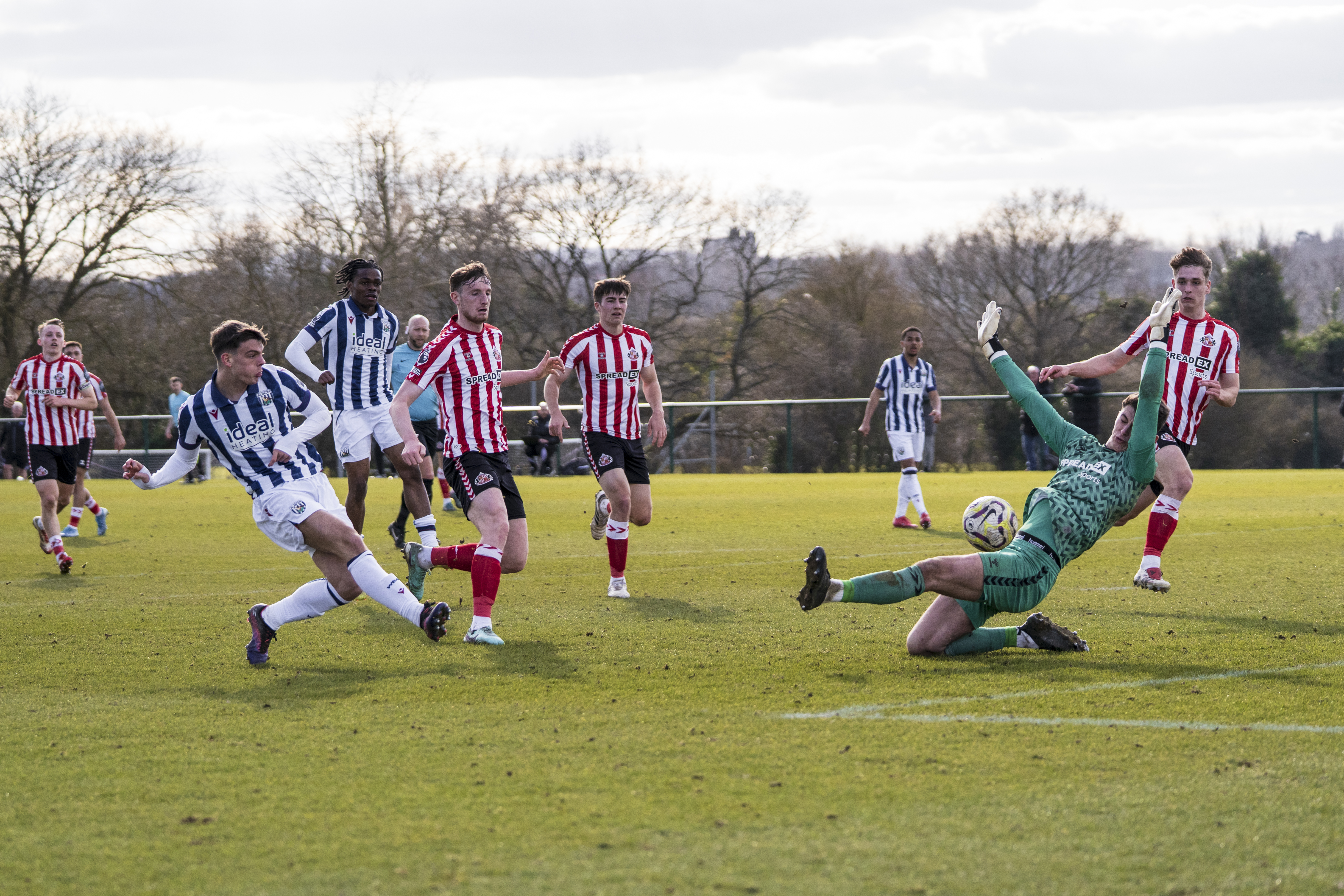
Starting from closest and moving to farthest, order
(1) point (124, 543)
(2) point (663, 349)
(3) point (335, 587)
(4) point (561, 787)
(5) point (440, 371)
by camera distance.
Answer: (4) point (561, 787) → (3) point (335, 587) → (5) point (440, 371) → (1) point (124, 543) → (2) point (663, 349)

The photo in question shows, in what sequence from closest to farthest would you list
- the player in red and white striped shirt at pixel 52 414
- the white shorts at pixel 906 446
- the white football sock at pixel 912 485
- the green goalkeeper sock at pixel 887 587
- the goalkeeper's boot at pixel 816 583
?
the goalkeeper's boot at pixel 816 583
the green goalkeeper sock at pixel 887 587
the player in red and white striped shirt at pixel 52 414
the white football sock at pixel 912 485
the white shorts at pixel 906 446

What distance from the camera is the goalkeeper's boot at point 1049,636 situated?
20.9 ft

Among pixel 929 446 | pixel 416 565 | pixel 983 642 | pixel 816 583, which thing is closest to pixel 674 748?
pixel 816 583

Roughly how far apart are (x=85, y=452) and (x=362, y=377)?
17.3 ft

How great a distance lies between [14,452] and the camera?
3053 cm

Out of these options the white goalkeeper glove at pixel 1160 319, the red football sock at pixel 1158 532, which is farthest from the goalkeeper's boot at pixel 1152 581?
the white goalkeeper glove at pixel 1160 319

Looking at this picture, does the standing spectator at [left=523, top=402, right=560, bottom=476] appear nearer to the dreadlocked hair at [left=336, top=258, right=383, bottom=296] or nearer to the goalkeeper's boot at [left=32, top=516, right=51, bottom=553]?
the goalkeeper's boot at [left=32, top=516, right=51, bottom=553]

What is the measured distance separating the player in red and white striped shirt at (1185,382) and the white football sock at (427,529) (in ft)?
16.2

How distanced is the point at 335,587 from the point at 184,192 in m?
35.5

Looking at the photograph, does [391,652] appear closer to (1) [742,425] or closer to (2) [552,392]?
(2) [552,392]

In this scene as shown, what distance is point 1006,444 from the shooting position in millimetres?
31500

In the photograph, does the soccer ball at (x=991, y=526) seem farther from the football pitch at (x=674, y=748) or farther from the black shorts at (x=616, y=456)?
the black shorts at (x=616, y=456)

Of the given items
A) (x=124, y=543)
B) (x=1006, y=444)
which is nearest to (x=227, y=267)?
(x=1006, y=444)

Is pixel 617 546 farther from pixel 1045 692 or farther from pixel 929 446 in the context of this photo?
pixel 929 446
